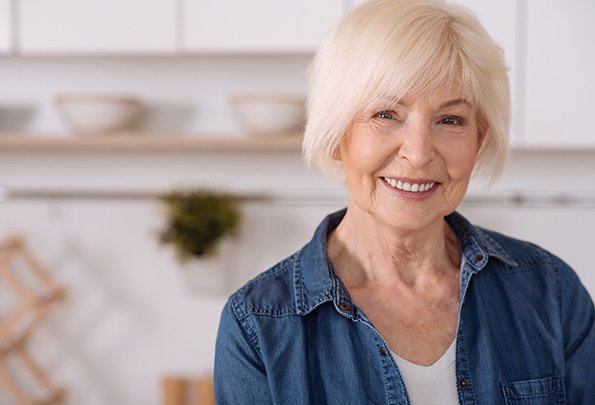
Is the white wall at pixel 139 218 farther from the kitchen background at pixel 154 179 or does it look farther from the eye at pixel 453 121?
the eye at pixel 453 121

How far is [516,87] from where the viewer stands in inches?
79.6

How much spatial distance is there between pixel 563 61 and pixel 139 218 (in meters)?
1.25

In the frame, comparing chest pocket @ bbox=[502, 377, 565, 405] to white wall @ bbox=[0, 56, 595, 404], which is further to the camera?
white wall @ bbox=[0, 56, 595, 404]

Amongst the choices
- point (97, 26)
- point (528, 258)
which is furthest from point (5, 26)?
point (528, 258)

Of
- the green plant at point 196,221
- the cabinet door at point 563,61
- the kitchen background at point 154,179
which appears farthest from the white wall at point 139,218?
the cabinet door at point 563,61

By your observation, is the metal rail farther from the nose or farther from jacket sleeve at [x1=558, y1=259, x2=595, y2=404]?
the nose

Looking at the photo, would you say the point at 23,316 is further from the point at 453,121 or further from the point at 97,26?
the point at 453,121

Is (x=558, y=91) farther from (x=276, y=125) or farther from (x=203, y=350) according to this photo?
(x=203, y=350)

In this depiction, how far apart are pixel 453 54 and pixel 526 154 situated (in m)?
1.21

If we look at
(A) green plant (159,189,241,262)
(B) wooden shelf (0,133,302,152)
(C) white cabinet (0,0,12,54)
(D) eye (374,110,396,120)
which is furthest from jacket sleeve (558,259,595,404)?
(C) white cabinet (0,0,12,54)

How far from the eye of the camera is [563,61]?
2010 mm

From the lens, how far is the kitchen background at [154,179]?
2.14 m

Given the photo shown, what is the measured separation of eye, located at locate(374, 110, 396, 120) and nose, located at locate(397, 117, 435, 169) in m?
0.02

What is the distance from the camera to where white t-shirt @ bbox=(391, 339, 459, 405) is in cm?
118
